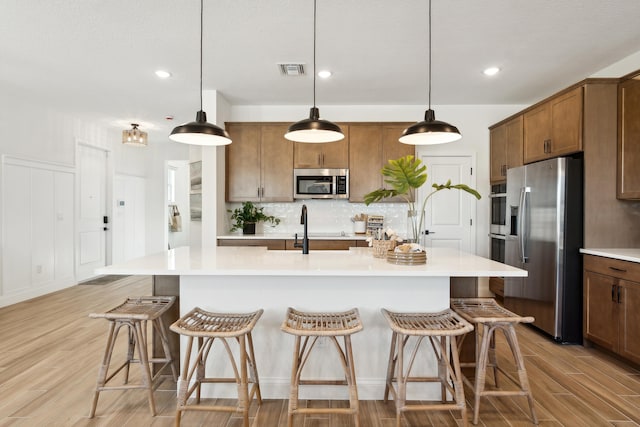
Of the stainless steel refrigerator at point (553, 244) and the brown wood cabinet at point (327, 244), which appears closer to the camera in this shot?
the stainless steel refrigerator at point (553, 244)

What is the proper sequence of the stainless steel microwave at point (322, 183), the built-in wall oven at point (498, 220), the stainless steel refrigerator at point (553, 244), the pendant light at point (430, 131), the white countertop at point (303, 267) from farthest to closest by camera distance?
the stainless steel microwave at point (322, 183) → the built-in wall oven at point (498, 220) → the stainless steel refrigerator at point (553, 244) → the pendant light at point (430, 131) → the white countertop at point (303, 267)

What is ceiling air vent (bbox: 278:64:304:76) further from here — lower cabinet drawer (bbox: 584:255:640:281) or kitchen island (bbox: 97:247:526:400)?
lower cabinet drawer (bbox: 584:255:640:281)

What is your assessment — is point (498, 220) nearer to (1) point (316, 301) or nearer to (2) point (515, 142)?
(2) point (515, 142)

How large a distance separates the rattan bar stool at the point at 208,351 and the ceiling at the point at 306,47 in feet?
6.98

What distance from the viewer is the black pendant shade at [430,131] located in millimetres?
2350

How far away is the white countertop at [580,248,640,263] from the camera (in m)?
2.66

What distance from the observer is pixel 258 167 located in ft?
15.4

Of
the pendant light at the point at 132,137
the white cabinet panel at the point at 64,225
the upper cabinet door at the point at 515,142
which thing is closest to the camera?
the upper cabinet door at the point at 515,142

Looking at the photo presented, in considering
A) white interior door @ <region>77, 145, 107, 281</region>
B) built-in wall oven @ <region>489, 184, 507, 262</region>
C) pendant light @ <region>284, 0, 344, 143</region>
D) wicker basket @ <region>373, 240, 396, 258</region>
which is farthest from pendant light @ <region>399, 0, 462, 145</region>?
white interior door @ <region>77, 145, 107, 281</region>

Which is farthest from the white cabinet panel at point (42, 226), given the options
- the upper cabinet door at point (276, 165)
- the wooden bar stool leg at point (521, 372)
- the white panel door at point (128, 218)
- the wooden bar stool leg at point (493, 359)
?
the wooden bar stool leg at point (521, 372)

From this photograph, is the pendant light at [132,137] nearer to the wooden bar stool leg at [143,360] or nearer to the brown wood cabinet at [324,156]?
the brown wood cabinet at [324,156]

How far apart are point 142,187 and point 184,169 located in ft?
3.13

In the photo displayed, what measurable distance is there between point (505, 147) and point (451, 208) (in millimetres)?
1029

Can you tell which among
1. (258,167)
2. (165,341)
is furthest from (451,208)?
(165,341)
